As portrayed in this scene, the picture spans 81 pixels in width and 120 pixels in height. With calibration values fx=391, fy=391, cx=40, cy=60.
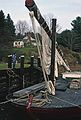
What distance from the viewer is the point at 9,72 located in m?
24.0

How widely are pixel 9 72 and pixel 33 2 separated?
6793mm

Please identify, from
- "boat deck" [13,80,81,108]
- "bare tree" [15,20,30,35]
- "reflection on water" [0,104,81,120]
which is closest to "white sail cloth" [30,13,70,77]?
"boat deck" [13,80,81,108]

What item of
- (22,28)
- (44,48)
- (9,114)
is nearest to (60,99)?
(44,48)

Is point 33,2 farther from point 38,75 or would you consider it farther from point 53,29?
point 38,75

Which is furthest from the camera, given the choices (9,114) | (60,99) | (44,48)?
(9,114)

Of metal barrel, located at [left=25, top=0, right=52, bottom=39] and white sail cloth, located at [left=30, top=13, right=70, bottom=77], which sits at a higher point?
metal barrel, located at [left=25, top=0, right=52, bottom=39]

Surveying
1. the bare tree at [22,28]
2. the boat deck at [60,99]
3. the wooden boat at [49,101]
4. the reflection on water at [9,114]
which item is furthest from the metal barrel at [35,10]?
the bare tree at [22,28]

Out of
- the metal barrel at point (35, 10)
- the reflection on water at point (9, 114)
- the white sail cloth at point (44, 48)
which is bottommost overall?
the reflection on water at point (9, 114)

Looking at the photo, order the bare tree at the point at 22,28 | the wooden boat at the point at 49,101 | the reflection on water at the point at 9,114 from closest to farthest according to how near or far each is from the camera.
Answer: the wooden boat at the point at 49,101 → the reflection on water at the point at 9,114 → the bare tree at the point at 22,28

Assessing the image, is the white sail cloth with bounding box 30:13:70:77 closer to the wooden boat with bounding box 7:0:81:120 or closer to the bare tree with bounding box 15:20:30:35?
the wooden boat with bounding box 7:0:81:120

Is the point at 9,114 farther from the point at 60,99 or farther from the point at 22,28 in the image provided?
the point at 22,28

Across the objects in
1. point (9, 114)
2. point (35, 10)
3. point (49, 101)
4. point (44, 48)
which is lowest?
point (9, 114)

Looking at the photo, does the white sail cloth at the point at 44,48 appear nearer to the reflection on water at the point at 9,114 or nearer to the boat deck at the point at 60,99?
the boat deck at the point at 60,99

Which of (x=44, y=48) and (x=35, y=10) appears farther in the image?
(x=44, y=48)
